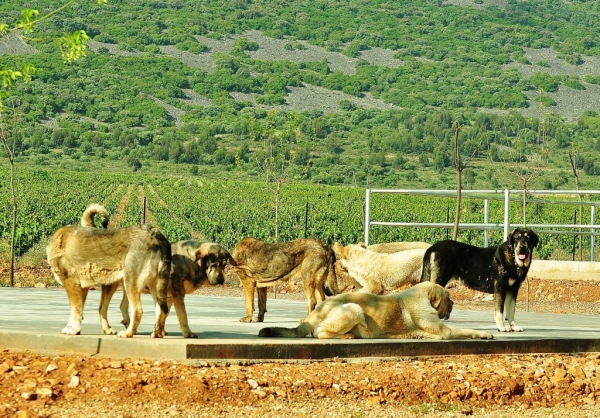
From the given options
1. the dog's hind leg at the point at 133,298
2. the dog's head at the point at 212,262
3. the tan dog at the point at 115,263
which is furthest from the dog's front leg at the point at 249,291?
the dog's hind leg at the point at 133,298

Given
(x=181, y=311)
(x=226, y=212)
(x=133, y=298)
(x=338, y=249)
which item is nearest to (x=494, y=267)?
(x=338, y=249)

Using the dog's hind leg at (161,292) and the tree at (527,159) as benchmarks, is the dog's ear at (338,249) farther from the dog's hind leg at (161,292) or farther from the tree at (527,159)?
the tree at (527,159)

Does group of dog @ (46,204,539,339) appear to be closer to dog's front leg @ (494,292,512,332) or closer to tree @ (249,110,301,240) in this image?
dog's front leg @ (494,292,512,332)

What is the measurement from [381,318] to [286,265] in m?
2.50

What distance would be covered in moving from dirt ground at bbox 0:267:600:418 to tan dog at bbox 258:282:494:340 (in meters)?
0.57

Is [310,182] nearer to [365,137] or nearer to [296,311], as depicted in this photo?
[365,137]

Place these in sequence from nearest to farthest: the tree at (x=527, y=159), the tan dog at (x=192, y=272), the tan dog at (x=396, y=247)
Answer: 1. the tan dog at (x=192, y=272)
2. the tan dog at (x=396, y=247)
3. the tree at (x=527, y=159)

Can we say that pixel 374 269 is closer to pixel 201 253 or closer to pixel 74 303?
pixel 201 253

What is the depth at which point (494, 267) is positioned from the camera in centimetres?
1531

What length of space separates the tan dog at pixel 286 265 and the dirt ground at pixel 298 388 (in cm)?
301

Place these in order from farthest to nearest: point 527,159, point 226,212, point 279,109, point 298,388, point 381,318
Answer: point 279,109, point 226,212, point 527,159, point 381,318, point 298,388

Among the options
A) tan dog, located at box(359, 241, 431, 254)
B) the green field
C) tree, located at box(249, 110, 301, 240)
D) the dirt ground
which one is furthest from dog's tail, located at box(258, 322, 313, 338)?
the green field

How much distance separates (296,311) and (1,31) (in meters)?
8.04

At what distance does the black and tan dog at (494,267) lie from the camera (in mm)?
15031
